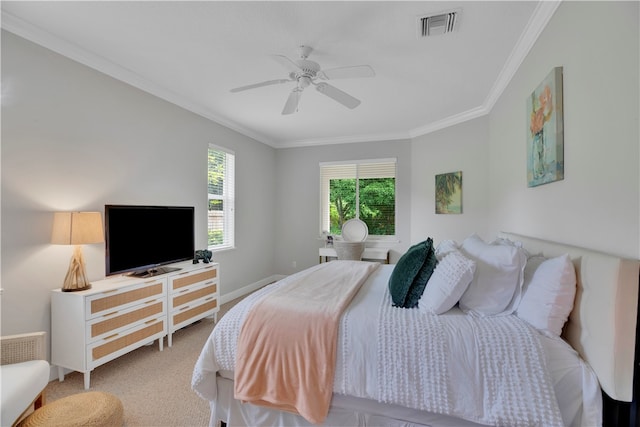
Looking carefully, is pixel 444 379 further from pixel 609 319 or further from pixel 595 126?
pixel 595 126

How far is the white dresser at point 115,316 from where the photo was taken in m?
2.15

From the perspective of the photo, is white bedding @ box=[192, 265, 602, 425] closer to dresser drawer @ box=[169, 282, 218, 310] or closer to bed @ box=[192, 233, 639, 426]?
bed @ box=[192, 233, 639, 426]

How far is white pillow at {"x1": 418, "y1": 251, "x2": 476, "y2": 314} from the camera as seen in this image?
159 centimetres

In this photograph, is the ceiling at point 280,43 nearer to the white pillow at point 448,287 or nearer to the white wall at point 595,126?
the white wall at point 595,126

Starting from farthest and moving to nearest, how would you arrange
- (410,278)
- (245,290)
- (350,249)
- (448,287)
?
(245,290) → (350,249) → (410,278) → (448,287)

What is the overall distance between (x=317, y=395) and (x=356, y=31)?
2422 millimetres

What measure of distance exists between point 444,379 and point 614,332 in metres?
0.70

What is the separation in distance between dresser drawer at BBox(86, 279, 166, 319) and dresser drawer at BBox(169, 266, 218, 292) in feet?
0.43

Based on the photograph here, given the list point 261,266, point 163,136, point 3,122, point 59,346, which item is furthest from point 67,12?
point 261,266

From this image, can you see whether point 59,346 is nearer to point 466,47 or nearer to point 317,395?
point 317,395

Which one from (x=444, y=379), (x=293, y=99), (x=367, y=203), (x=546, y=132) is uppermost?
(x=293, y=99)

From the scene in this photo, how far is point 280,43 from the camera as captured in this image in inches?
89.9

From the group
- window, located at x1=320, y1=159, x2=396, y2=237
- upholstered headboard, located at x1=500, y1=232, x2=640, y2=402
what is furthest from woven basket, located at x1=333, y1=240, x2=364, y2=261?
upholstered headboard, located at x1=500, y1=232, x2=640, y2=402

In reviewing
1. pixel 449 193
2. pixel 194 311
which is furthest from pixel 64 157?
pixel 449 193
